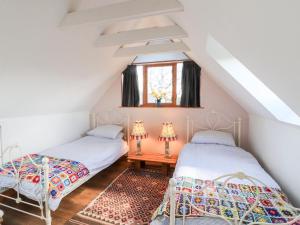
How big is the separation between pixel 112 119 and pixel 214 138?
2.41m

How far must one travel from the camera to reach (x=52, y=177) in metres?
2.14

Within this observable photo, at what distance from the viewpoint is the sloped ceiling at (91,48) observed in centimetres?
85

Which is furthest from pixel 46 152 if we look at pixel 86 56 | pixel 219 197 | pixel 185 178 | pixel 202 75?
pixel 202 75

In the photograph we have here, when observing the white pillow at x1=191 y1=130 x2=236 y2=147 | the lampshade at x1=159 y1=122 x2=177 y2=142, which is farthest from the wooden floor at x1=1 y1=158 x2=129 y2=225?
the white pillow at x1=191 y1=130 x2=236 y2=147

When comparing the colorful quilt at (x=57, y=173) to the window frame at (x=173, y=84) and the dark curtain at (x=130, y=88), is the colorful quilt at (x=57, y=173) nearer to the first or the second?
the dark curtain at (x=130, y=88)

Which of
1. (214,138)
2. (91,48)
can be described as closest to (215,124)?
(214,138)

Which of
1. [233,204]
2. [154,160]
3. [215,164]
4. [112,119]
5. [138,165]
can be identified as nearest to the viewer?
[233,204]

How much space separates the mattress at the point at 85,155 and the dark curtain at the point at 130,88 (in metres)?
0.94

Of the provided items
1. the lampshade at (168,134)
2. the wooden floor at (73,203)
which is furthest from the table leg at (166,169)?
the wooden floor at (73,203)

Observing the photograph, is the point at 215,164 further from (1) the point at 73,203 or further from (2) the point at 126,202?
(1) the point at 73,203

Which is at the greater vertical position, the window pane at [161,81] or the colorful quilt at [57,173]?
the window pane at [161,81]

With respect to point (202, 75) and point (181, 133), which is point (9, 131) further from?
point (202, 75)

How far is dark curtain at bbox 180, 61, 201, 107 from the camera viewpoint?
12.3 ft

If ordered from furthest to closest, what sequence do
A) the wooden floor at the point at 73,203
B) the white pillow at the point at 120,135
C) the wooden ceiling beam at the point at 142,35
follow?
the white pillow at the point at 120,135 < the wooden ceiling beam at the point at 142,35 < the wooden floor at the point at 73,203
